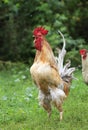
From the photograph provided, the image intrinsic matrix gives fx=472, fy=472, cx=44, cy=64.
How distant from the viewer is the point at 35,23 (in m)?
17.3

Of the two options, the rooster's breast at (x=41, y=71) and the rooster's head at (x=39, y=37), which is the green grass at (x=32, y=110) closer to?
the rooster's breast at (x=41, y=71)

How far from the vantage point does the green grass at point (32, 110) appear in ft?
26.4

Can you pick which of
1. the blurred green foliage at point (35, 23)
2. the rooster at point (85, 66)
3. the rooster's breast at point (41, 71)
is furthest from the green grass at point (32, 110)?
the blurred green foliage at point (35, 23)

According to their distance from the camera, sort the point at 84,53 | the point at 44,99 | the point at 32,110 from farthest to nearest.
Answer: the point at 84,53, the point at 32,110, the point at 44,99

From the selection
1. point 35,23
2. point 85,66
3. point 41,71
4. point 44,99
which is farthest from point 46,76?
point 35,23

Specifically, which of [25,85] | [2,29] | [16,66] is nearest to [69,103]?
[25,85]

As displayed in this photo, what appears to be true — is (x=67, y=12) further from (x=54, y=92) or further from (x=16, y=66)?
(x=54, y=92)

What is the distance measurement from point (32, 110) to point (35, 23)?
26.9 ft

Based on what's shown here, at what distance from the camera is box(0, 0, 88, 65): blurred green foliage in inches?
650

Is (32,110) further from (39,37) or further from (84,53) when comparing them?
(39,37)

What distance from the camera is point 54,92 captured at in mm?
7863

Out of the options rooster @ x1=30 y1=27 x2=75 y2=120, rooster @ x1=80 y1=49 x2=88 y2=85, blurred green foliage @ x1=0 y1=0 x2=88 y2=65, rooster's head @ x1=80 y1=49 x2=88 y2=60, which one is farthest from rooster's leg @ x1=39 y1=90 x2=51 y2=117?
blurred green foliage @ x1=0 y1=0 x2=88 y2=65

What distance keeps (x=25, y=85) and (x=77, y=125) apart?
4839 millimetres

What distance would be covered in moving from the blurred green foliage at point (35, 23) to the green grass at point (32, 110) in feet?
11.8
